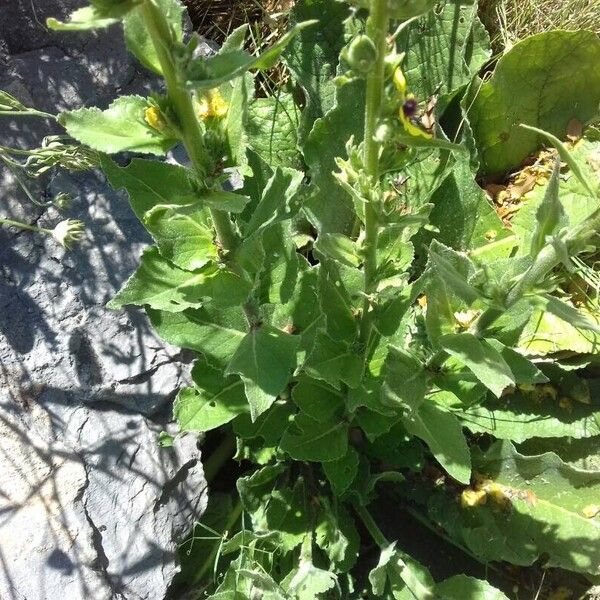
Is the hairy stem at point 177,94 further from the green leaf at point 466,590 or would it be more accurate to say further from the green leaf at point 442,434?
the green leaf at point 466,590

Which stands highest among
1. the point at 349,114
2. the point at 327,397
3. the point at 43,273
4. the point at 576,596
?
the point at 349,114

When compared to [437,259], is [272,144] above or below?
below

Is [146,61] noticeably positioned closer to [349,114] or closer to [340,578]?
[349,114]

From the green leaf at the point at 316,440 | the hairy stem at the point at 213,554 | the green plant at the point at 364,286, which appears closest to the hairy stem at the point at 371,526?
the green plant at the point at 364,286

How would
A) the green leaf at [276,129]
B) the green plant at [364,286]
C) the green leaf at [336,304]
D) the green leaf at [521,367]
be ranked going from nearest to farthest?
the green plant at [364,286]
the green leaf at [521,367]
the green leaf at [336,304]
the green leaf at [276,129]

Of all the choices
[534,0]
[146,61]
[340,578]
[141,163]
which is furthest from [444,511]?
[534,0]

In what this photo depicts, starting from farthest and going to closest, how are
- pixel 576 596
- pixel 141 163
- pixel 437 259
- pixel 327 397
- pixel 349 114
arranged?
pixel 576 596, pixel 349 114, pixel 327 397, pixel 141 163, pixel 437 259

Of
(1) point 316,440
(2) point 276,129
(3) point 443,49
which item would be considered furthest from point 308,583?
(3) point 443,49
